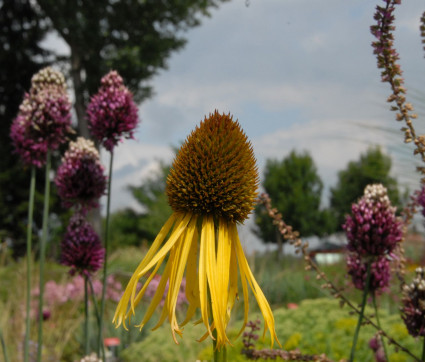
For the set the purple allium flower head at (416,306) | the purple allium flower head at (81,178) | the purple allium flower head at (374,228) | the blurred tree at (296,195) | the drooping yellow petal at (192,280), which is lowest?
the purple allium flower head at (416,306)

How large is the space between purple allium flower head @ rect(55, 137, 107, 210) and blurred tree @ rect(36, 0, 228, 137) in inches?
506

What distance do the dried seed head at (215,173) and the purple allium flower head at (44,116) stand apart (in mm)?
1381

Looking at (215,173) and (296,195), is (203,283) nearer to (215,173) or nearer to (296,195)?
(215,173)

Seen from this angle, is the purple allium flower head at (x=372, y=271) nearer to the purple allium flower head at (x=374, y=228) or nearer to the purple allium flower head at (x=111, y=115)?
the purple allium flower head at (x=374, y=228)

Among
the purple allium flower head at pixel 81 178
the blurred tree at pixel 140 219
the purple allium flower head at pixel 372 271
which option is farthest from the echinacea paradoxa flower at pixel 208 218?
the blurred tree at pixel 140 219

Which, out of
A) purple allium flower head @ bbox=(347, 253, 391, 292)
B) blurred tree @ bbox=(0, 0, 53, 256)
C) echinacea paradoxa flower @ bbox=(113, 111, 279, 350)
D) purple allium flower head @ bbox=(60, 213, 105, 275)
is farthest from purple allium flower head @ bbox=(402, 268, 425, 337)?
blurred tree @ bbox=(0, 0, 53, 256)

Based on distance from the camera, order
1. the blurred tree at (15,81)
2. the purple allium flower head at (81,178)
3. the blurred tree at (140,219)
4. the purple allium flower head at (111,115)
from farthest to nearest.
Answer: the blurred tree at (140,219)
the blurred tree at (15,81)
the purple allium flower head at (81,178)
the purple allium flower head at (111,115)

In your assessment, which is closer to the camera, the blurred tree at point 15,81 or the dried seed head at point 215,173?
the dried seed head at point 215,173

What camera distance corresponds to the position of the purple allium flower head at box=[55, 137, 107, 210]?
2.70 metres

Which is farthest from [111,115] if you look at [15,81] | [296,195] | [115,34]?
[296,195]

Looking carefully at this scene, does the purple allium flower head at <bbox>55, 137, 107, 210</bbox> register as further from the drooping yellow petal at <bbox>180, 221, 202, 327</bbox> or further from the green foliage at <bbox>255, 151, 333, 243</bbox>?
the green foliage at <bbox>255, 151, 333, 243</bbox>

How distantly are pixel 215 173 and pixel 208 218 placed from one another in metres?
0.14

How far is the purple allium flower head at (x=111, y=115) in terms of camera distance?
2.55 meters

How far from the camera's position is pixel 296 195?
32281 mm
